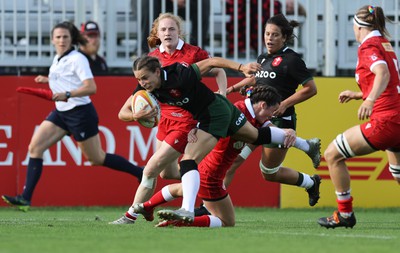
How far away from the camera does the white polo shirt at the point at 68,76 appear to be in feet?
43.7

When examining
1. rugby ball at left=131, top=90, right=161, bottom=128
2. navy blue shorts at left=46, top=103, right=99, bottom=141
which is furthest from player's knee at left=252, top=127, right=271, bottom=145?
navy blue shorts at left=46, top=103, right=99, bottom=141

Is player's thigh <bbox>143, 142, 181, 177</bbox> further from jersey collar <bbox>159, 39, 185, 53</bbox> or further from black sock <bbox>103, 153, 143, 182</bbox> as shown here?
black sock <bbox>103, 153, 143, 182</bbox>

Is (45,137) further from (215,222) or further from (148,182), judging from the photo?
(215,222)

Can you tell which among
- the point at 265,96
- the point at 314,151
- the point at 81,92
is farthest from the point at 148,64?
the point at 81,92

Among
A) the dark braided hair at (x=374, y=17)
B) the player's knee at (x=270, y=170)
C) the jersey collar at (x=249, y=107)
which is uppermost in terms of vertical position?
the dark braided hair at (x=374, y=17)

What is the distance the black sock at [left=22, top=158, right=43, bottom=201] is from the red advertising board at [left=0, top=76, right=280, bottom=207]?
3.75 ft

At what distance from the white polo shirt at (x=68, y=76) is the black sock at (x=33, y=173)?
2.33ft

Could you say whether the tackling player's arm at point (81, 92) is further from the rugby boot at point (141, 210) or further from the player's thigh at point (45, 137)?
the rugby boot at point (141, 210)

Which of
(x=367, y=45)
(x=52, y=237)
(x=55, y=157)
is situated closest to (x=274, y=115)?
(x=367, y=45)

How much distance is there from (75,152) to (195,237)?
21.7ft

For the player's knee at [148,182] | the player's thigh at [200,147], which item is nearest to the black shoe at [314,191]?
the player's knee at [148,182]

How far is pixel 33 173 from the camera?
44.5 ft

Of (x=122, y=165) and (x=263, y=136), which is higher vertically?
(x=263, y=136)

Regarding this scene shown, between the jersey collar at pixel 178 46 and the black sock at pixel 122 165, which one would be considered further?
the black sock at pixel 122 165
